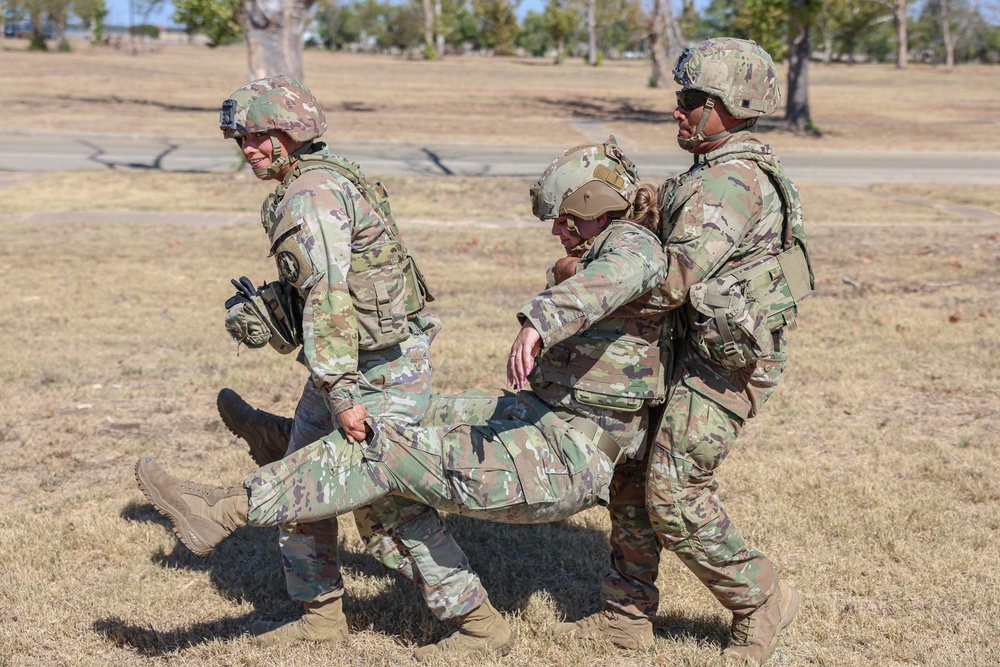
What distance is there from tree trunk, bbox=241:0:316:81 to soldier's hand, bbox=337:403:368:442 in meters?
12.8

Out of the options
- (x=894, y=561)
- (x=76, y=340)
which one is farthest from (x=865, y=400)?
(x=76, y=340)

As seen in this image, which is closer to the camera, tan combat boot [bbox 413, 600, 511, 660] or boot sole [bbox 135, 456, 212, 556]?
boot sole [bbox 135, 456, 212, 556]

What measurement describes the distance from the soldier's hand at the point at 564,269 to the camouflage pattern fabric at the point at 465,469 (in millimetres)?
135

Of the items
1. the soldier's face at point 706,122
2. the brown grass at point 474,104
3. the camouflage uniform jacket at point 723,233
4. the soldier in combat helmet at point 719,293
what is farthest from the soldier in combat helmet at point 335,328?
the brown grass at point 474,104

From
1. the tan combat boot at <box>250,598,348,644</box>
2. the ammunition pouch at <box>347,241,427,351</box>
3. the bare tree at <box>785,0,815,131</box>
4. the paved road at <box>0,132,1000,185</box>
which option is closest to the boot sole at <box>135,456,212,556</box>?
the tan combat boot at <box>250,598,348,644</box>

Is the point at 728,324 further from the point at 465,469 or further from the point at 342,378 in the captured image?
the point at 342,378

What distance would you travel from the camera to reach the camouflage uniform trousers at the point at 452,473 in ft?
10.6

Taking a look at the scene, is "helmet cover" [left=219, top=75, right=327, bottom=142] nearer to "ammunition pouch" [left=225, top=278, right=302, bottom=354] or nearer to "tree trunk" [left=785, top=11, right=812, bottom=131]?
"ammunition pouch" [left=225, top=278, right=302, bottom=354]

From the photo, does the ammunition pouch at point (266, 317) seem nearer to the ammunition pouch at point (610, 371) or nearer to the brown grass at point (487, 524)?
the ammunition pouch at point (610, 371)

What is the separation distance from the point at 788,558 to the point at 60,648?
3111 millimetres

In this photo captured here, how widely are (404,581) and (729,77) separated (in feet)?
8.38

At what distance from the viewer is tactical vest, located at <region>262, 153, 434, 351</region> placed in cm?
344

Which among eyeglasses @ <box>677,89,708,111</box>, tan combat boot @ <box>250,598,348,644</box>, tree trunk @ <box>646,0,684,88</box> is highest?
tree trunk @ <box>646,0,684,88</box>

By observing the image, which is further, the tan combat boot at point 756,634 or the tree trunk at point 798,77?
the tree trunk at point 798,77
